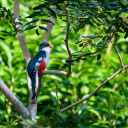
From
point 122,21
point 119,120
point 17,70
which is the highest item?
point 122,21

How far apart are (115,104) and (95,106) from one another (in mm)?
292

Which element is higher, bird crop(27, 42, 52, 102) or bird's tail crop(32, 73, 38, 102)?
bird crop(27, 42, 52, 102)

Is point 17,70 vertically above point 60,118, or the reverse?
point 60,118

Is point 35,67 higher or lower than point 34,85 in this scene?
higher

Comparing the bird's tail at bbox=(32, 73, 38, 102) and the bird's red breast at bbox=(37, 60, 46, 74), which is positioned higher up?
the bird's red breast at bbox=(37, 60, 46, 74)

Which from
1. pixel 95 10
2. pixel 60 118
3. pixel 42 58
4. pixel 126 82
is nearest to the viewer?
pixel 60 118

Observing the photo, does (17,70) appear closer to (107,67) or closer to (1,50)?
(1,50)

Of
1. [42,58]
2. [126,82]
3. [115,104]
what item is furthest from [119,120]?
[42,58]

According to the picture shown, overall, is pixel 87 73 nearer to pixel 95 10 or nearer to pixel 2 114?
pixel 2 114

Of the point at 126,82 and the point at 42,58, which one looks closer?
the point at 42,58

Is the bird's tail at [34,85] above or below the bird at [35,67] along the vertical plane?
below

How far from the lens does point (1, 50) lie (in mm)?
3766

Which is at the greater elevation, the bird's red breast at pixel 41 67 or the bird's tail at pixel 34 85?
the bird's red breast at pixel 41 67

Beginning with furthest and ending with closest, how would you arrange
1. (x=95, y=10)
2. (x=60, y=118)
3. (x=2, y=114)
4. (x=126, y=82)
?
(x=126, y=82) < (x=2, y=114) < (x=95, y=10) < (x=60, y=118)
